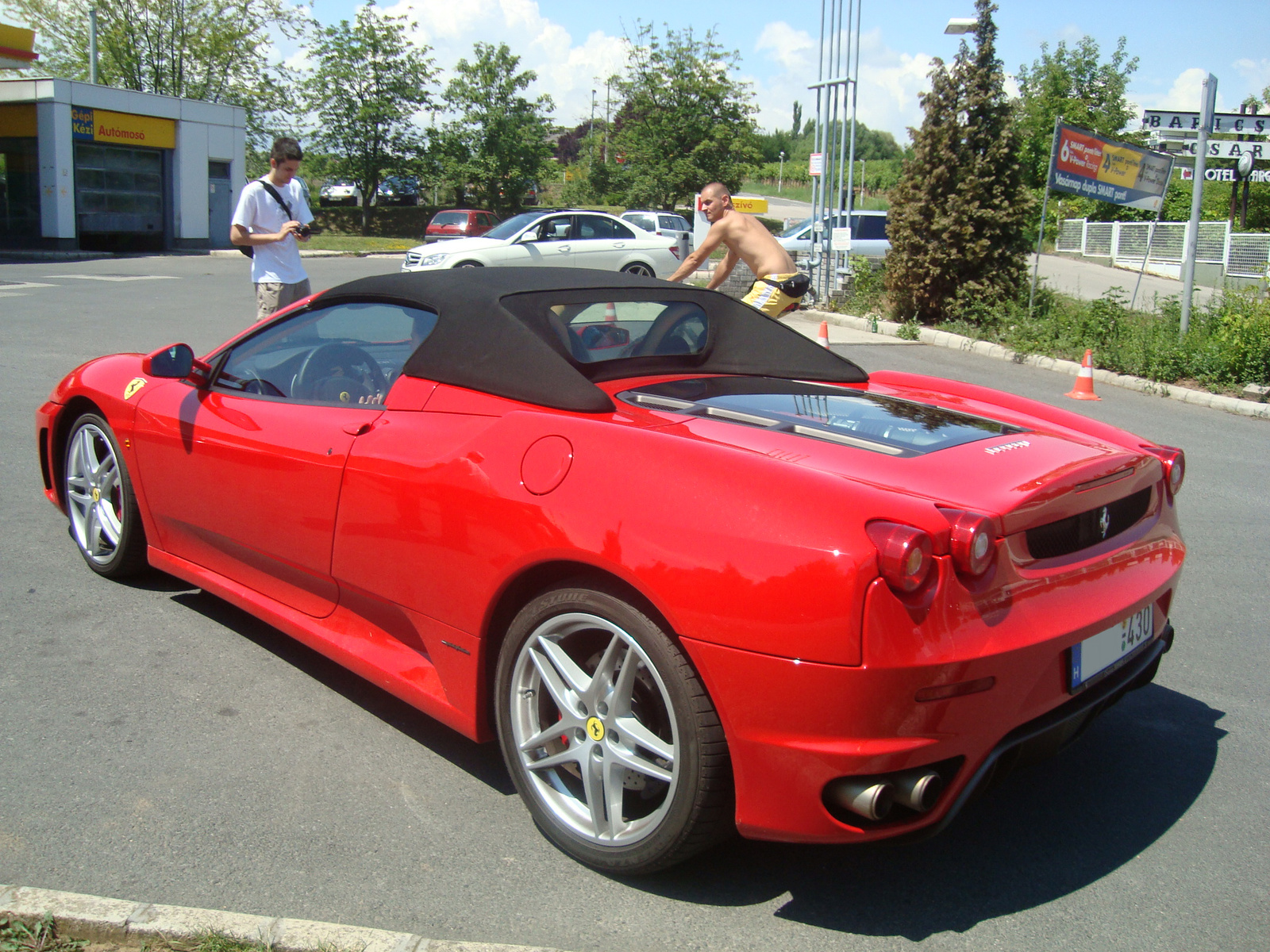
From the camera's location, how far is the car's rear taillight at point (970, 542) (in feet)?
6.95

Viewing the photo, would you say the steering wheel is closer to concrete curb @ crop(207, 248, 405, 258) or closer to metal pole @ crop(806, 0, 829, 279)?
A: metal pole @ crop(806, 0, 829, 279)

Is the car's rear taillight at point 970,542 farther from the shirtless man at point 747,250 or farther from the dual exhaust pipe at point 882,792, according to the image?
the shirtless man at point 747,250

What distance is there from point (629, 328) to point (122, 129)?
1274 inches

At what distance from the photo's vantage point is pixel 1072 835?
8.95 feet

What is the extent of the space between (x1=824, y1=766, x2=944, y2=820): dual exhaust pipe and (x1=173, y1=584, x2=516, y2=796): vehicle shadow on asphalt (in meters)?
1.11

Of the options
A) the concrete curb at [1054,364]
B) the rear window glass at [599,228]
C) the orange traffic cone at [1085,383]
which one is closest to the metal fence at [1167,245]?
the rear window glass at [599,228]

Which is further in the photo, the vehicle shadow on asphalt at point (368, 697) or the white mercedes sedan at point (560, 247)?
Answer: the white mercedes sedan at point (560, 247)

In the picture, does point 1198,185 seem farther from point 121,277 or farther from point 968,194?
point 121,277

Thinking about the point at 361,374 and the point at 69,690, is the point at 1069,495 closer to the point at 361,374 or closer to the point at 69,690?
the point at 361,374

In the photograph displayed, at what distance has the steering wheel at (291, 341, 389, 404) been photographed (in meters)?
3.38

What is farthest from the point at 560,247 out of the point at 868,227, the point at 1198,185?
the point at 1198,185

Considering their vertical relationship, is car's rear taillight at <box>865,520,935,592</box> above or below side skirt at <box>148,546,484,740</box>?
above

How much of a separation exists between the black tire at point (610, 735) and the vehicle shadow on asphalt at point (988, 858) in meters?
0.18

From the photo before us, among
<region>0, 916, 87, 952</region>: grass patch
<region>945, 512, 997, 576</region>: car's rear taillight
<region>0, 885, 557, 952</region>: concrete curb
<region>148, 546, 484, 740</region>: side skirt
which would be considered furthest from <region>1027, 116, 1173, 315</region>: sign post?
<region>0, 916, 87, 952</region>: grass patch
